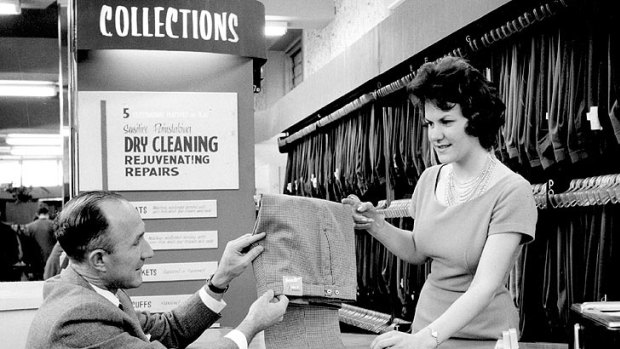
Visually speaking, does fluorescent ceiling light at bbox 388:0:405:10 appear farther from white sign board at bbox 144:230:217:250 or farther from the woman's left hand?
the woman's left hand

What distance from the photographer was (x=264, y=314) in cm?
195

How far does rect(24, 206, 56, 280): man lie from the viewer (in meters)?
5.82

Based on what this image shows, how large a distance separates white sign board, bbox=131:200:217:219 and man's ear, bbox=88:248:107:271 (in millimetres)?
2189

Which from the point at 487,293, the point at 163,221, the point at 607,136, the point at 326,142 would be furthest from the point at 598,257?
the point at 326,142

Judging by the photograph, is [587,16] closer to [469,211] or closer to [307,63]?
[469,211]

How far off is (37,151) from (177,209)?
1904 millimetres

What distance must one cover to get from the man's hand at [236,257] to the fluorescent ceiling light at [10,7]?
473cm

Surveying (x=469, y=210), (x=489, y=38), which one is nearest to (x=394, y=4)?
(x=489, y=38)

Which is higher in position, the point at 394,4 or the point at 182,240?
the point at 394,4

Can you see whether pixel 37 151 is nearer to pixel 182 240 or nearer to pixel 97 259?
pixel 182 240

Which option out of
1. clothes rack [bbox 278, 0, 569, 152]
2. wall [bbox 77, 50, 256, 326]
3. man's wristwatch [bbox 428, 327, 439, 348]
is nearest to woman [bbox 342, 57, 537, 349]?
man's wristwatch [bbox 428, 327, 439, 348]

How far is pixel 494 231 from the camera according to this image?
2.03 metres

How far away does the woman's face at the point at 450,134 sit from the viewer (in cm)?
214

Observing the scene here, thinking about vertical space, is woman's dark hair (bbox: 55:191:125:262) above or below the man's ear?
above
